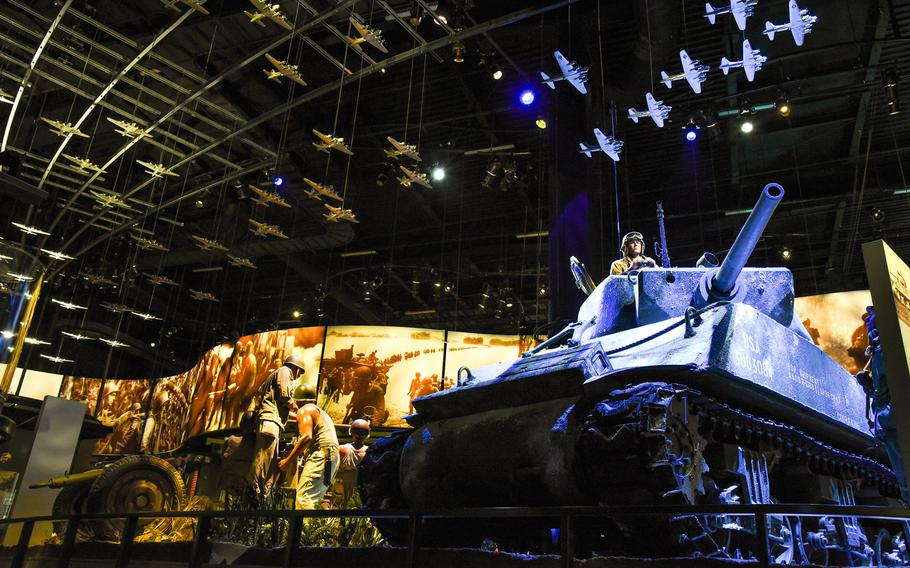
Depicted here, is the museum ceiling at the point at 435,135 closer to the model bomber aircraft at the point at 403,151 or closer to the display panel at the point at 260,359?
the model bomber aircraft at the point at 403,151

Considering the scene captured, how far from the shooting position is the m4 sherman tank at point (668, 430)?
4.58 meters

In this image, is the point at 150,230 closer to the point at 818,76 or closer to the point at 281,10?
the point at 281,10

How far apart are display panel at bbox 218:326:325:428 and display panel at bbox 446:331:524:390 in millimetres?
2417

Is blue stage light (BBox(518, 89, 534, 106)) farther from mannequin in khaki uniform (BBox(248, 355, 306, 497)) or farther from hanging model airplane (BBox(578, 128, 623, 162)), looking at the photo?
mannequin in khaki uniform (BBox(248, 355, 306, 497))

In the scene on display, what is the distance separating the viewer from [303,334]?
15.6 m

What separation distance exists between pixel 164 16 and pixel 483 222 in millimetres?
8187

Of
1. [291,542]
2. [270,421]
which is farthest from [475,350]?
[291,542]

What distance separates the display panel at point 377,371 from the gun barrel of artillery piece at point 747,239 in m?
9.65

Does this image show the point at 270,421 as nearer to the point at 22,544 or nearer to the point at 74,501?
the point at 74,501

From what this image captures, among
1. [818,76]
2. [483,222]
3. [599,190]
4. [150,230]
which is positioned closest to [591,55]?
[599,190]

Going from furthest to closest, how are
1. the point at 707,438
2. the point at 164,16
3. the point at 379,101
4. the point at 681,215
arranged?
the point at 681,215 < the point at 379,101 < the point at 164,16 < the point at 707,438

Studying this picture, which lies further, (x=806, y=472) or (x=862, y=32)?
(x=862, y=32)

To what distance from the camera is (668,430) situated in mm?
4488

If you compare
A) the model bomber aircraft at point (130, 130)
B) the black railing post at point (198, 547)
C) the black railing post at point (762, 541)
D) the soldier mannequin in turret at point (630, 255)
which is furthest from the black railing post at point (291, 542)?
the model bomber aircraft at point (130, 130)
